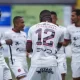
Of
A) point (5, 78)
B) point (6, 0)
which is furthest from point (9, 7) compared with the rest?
point (5, 78)

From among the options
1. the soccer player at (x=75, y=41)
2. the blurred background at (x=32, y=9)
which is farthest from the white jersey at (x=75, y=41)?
the blurred background at (x=32, y=9)

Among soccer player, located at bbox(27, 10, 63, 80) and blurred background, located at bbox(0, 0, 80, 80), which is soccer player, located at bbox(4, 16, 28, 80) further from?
blurred background, located at bbox(0, 0, 80, 80)

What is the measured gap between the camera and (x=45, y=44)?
35.3 ft

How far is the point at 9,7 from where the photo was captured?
26375mm

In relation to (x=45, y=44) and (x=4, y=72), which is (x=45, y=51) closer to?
(x=45, y=44)

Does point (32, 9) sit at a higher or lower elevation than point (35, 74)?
higher

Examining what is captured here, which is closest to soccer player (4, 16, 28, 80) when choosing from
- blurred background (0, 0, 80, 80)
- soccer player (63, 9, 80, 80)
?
soccer player (63, 9, 80, 80)

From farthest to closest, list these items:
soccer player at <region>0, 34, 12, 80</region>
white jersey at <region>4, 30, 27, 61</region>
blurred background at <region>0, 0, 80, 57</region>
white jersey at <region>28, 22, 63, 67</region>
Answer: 1. blurred background at <region>0, 0, 80, 57</region>
2. white jersey at <region>4, 30, 27, 61</region>
3. soccer player at <region>0, 34, 12, 80</region>
4. white jersey at <region>28, 22, 63, 67</region>

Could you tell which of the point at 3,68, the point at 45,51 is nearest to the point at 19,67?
the point at 3,68

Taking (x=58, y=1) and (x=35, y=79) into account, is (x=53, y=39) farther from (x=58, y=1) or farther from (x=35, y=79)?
(x=58, y=1)

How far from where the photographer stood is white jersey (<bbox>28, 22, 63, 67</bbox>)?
35.3ft

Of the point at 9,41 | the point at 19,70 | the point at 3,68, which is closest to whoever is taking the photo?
the point at 3,68

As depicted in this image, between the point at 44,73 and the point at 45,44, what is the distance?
0.58 meters

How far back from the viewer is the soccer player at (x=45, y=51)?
1076 cm
